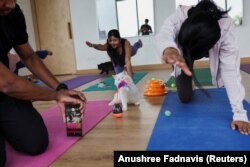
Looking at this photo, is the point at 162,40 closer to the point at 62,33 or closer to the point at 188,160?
the point at 188,160

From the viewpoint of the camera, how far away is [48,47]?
6141mm

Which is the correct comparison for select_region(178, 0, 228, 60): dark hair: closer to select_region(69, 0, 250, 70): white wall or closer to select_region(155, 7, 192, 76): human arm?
select_region(155, 7, 192, 76): human arm

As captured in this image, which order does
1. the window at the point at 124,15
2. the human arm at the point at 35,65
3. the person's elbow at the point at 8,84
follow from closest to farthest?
1. the person's elbow at the point at 8,84
2. the human arm at the point at 35,65
3. the window at the point at 124,15

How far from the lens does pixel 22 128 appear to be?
1.40 meters

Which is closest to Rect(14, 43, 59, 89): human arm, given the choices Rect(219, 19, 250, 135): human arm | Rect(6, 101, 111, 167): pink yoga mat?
Rect(6, 101, 111, 167): pink yoga mat

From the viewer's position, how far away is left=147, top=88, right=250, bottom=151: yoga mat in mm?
1358

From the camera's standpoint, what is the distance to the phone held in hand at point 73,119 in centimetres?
149

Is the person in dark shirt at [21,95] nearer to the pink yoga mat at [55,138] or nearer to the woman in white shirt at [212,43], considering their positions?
the pink yoga mat at [55,138]

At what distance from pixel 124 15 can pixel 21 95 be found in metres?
4.56

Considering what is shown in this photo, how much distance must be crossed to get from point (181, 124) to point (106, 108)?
81 centimetres

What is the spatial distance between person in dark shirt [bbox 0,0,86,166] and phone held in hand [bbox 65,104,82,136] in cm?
5

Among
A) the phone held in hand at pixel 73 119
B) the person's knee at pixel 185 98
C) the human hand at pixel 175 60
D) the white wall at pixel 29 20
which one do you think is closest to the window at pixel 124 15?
the white wall at pixel 29 20

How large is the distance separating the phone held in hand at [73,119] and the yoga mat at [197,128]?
0.43 metres

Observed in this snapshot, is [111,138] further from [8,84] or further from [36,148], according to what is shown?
[8,84]
